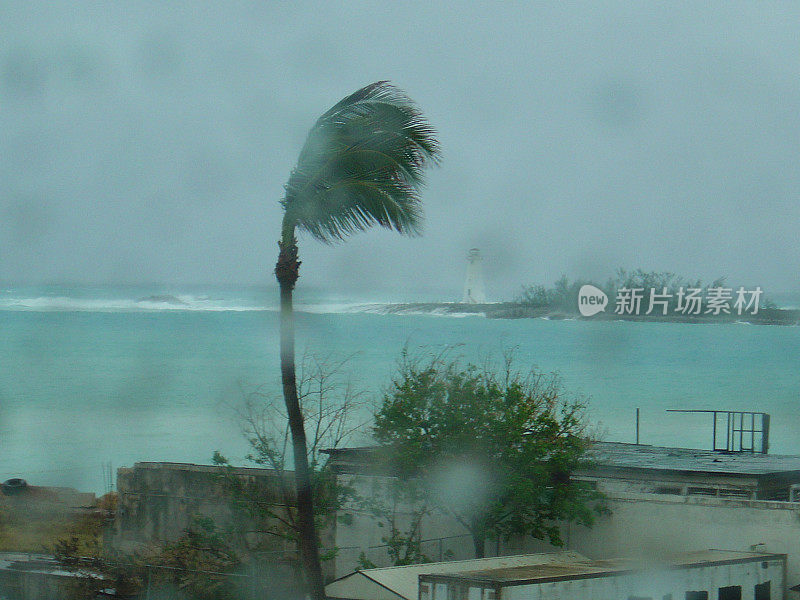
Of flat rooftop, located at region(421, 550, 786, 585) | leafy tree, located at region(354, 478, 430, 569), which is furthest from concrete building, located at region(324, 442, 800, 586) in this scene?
flat rooftop, located at region(421, 550, 786, 585)

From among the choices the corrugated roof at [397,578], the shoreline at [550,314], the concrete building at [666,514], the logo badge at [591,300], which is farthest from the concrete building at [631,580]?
the shoreline at [550,314]

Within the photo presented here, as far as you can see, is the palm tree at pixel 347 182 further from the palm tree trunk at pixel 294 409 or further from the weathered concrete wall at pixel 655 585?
the weathered concrete wall at pixel 655 585

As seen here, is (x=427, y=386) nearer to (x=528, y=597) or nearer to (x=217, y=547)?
(x=217, y=547)

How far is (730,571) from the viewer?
9.05 m

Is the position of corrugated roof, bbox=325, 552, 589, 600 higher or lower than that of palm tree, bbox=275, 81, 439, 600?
lower

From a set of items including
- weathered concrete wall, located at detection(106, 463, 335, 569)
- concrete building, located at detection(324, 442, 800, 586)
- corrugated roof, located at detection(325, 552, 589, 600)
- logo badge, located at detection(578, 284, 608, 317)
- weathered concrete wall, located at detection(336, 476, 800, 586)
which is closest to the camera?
corrugated roof, located at detection(325, 552, 589, 600)

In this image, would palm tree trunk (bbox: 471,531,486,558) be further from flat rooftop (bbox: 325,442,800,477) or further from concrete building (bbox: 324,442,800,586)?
flat rooftop (bbox: 325,442,800,477)

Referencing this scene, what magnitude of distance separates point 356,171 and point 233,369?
746 inches

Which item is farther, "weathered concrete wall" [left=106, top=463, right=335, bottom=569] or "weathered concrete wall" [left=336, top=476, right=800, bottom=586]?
"weathered concrete wall" [left=106, top=463, right=335, bottom=569]

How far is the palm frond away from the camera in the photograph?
7.98 metres

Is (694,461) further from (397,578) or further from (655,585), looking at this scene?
(397,578)

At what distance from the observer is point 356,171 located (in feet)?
26.5

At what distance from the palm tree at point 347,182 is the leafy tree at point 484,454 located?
4093mm

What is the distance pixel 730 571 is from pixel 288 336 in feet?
15.2
